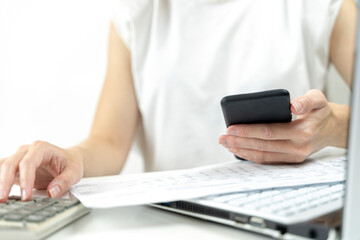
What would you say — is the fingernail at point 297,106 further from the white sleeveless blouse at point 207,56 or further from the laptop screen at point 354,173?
the white sleeveless blouse at point 207,56

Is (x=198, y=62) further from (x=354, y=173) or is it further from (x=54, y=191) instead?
(x=354, y=173)

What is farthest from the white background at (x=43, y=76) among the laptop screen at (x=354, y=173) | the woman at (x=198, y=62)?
the laptop screen at (x=354, y=173)

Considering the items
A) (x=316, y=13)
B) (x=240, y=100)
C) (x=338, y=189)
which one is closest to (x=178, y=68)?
(x=316, y=13)

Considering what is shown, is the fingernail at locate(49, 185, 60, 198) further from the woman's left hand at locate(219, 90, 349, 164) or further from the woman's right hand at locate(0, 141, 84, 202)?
the woman's left hand at locate(219, 90, 349, 164)

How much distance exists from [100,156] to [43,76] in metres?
0.59

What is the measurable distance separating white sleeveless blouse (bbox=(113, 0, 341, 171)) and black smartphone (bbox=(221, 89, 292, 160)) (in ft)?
1.32

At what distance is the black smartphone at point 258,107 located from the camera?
47 cm

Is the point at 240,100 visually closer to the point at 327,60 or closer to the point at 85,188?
the point at 85,188

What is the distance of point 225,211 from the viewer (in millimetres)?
370

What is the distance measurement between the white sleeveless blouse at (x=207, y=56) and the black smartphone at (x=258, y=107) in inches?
15.9

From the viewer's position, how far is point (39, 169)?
535 mm

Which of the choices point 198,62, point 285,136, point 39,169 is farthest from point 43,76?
point 285,136

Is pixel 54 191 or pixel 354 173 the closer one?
pixel 354 173

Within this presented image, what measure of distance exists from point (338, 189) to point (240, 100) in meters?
0.14
